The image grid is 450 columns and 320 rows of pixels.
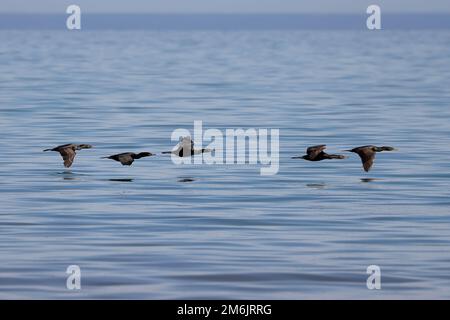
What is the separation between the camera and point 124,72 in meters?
90.7

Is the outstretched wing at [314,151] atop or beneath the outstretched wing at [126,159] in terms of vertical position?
Answer: atop

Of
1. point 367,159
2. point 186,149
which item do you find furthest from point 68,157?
point 367,159

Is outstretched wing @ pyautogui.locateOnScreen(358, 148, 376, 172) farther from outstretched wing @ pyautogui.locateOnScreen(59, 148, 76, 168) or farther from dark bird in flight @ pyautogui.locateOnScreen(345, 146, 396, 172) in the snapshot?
outstretched wing @ pyautogui.locateOnScreen(59, 148, 76, 168)

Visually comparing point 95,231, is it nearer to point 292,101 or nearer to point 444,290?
point 444,290

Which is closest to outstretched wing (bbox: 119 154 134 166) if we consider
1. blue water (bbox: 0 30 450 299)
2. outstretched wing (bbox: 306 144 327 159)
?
blue water (bbox: 0 30 450 299)

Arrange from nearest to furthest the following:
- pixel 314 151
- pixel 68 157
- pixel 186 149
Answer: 1. pixel 314 151
2. pixel 68 157
3. pixel 186 149

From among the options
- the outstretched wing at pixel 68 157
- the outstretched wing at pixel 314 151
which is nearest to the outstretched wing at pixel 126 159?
the outstretched wing at pixel 68 157

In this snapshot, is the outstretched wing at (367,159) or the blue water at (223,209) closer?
the blue water at (223,209)

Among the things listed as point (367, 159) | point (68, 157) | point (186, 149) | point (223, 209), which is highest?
point (186, 149)

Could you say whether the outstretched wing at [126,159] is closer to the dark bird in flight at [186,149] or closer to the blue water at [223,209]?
the blue water at [223,209]

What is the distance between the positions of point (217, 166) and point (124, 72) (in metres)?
58.7

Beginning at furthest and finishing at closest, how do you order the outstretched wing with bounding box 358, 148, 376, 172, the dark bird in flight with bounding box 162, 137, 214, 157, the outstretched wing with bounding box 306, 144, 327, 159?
the dark bird in flight with bounding box 162, 137, 214, 157
the outstretched wing with bounding box 358, 148, 376, 172
the outstretched wing with bounding box 306, 144, 327, 159

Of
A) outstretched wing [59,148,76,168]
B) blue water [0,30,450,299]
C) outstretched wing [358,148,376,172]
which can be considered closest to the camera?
Result: blue water [0,30,450,299]

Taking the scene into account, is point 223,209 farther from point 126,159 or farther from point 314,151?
point 126,159
